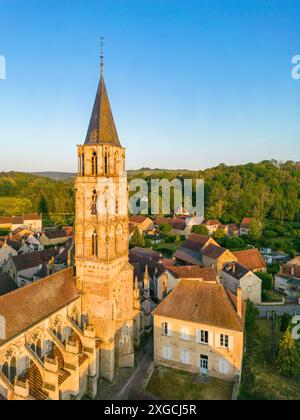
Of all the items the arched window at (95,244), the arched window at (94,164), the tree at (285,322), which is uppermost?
the arched window at (94,164)

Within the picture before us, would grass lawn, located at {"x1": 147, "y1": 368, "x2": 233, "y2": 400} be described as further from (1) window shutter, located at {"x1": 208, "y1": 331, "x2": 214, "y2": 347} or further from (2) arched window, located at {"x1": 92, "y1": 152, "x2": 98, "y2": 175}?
(2) arched window, located at {"x1": 92, "y1": 152, "x2": 98, "y2": 175}

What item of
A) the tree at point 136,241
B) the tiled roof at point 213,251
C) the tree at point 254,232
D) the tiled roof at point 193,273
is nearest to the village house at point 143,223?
the tree at point 136,241

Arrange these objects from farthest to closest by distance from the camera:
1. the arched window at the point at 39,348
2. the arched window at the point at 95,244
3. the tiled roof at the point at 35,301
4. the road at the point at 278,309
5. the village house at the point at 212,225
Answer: the village house at the point at 212,225, the road at the point at 278,309, the arched window at the point at 95,244, the arched window at the point at 39,348, the tiled roof at the point at 35,301

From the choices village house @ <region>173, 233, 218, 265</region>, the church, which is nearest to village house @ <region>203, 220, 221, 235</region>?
village house @ <region>173, 233, 218, 265</region>

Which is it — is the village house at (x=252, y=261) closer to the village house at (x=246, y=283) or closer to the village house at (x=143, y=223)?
the village house at (x=246, y=283)

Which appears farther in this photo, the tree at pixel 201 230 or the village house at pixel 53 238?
the tree at pixel 201 230
